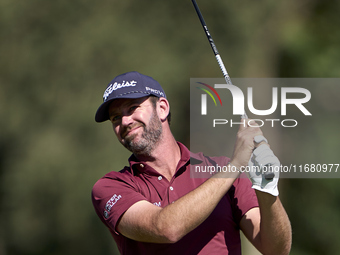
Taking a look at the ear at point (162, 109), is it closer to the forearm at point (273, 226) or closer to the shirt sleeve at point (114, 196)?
the shirt sleeve at point (114, 196)

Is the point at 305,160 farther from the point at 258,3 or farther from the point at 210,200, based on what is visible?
the point at 210,200

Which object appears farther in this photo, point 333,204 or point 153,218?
point 333,204

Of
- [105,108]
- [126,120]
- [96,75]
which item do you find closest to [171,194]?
[126,120]

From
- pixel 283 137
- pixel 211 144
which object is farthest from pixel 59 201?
pixel 283 137

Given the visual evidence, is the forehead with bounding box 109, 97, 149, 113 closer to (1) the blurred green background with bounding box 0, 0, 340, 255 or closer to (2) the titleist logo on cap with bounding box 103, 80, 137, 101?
(2) the titleist logo on cap with bounding box 103, 80, 137, 101

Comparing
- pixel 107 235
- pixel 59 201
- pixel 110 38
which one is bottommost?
pixel 107 235

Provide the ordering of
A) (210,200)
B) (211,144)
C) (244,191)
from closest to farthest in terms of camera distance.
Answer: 1. (210,200)
2. (244,191)
3. (211,144)

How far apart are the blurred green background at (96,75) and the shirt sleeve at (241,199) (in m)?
2.04

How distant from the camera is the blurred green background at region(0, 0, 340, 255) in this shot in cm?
395

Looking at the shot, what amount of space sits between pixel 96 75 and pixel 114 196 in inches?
93.9

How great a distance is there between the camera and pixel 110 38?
416 centimetres

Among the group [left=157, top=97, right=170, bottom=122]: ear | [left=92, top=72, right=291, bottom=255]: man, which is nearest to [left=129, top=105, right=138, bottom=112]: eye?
[left=92, top=72, right=291, bottom=255]: man

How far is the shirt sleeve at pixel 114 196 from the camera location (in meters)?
1.77

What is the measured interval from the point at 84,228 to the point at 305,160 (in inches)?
73.2
